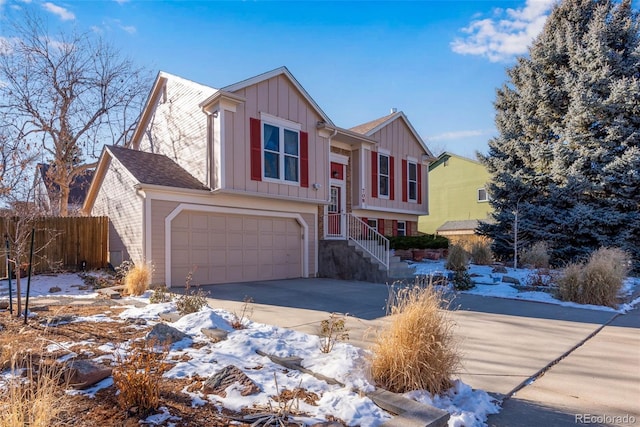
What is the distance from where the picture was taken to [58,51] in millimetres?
16703

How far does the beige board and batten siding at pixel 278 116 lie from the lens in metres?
10.6

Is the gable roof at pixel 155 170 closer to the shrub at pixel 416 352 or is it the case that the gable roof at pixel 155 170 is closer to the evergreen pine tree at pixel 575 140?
the shrub at pixel 416 352

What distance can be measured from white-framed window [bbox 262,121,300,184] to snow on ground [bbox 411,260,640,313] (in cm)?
500

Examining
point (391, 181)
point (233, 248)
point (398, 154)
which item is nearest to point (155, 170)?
point (233, 248)

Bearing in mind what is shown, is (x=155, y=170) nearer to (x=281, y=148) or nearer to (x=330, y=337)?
(x=281, y=148)

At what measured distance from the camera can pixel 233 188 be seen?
1045cm

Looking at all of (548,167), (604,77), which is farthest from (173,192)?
(604,77)

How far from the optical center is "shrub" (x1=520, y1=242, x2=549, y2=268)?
39.8 feet

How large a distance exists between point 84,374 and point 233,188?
7.69 meters

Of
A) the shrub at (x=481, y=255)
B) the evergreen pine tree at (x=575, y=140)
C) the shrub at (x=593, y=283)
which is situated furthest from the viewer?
the shrub at (x=481, y=255)

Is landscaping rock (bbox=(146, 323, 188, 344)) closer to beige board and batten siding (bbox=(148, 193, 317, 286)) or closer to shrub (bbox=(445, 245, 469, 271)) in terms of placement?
beige board and batten siding (bbox=(148, 193, 317, 286))

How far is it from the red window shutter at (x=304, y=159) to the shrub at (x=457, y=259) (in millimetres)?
4985

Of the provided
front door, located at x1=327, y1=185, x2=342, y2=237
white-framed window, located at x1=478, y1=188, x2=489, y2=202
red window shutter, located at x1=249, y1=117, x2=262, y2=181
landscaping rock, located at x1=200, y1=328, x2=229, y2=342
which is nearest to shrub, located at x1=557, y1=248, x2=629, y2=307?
front door, located at x1=327, y1=185, x2=342, y2=237

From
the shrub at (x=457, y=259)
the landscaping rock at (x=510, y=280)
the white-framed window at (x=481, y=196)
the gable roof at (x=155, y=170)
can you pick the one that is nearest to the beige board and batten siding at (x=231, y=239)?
the gable roof at (x=155, y=170)
